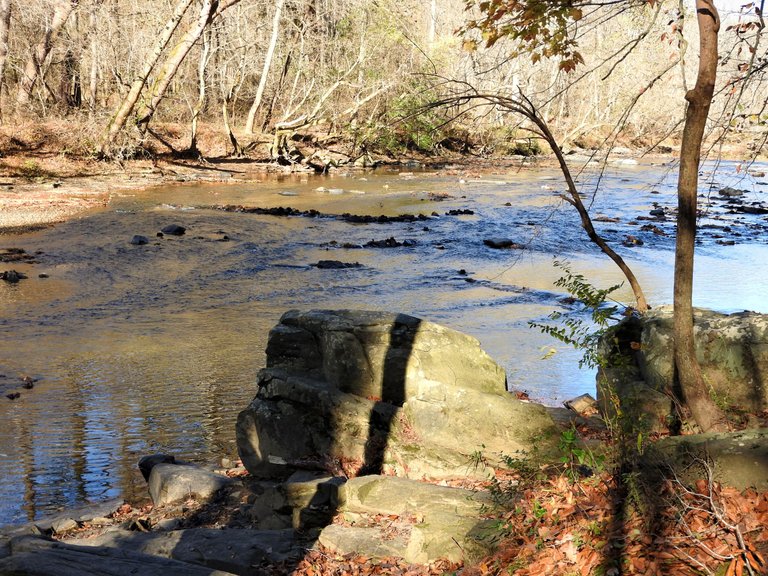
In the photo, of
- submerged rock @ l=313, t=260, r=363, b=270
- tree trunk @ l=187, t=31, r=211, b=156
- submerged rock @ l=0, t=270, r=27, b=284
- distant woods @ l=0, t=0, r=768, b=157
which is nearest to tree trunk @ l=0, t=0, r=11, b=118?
distant woods @ l=0, t=0, r=768, b=157

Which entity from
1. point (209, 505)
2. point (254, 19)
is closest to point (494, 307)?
point (209, 505)

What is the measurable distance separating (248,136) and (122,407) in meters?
31.3

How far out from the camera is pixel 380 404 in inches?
260

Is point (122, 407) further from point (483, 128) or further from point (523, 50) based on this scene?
point (483, 128)

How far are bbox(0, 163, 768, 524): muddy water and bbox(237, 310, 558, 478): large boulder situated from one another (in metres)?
1.08

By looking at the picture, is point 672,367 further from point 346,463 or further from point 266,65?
point 266,65

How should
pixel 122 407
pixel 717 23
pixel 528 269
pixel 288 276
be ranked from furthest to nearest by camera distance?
pixel 528 269
pixel 288 276
pixel 122 407
pixel 717 23

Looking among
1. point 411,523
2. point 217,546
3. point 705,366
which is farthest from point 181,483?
point 705,366

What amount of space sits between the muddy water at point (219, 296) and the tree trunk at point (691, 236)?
2120 mm

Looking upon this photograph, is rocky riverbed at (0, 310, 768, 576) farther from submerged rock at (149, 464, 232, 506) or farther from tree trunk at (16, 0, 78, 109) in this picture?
tree trunk at (16, 0, 78, 109)

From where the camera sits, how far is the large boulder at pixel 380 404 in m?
6.14

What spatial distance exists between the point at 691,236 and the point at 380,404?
281 cm

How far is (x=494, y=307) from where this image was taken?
1343 cm

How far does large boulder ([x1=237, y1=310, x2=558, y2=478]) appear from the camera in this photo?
6.14 meters
